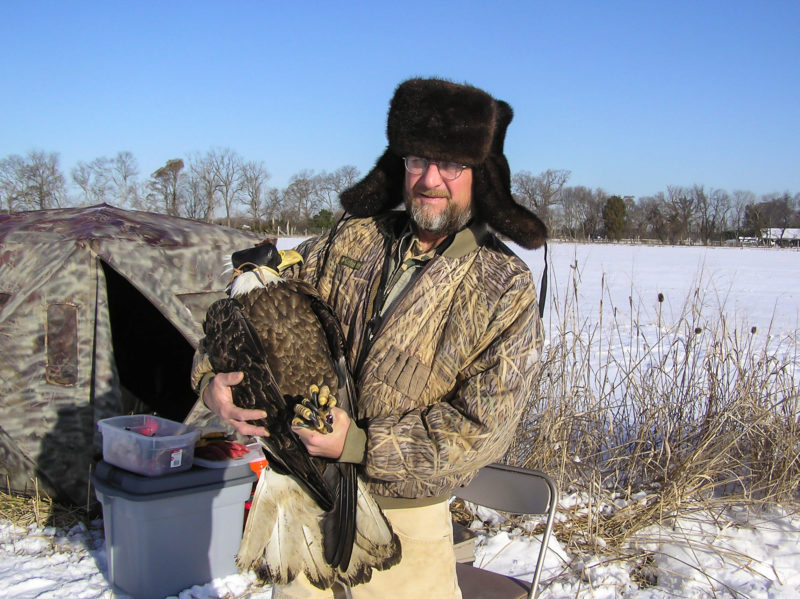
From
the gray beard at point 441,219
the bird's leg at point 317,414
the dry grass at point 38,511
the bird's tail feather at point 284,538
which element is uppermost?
the gray beard at point 441,219

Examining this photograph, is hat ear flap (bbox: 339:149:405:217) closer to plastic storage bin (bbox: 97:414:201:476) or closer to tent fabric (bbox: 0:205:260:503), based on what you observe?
plastic storage bin (bbox: 97:414:201:476)

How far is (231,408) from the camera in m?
2.21

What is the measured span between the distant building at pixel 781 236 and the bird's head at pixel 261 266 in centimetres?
6620

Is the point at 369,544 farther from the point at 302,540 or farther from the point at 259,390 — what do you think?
the point at 259,390

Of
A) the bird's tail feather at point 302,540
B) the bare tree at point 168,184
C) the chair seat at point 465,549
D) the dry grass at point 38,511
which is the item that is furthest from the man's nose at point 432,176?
the bare tree at point 168,184

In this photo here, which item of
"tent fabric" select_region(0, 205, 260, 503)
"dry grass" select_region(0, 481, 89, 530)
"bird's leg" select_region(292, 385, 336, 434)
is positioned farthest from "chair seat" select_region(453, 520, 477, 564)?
"dry grass" select_region(0, 481, 89, 530)

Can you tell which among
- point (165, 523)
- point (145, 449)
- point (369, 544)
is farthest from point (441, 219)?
point (165, 523)

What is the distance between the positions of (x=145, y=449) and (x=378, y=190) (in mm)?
2072

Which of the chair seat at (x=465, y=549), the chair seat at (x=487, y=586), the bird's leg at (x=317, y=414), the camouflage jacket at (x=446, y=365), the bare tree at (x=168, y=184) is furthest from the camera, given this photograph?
the bare tree at (x=168, y=184)

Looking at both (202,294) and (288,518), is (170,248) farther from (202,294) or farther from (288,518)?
(288,518)

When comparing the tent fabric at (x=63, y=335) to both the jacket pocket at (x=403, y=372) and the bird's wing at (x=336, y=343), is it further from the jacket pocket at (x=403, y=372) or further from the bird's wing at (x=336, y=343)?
the jacket pocket at (x=403, y=372)

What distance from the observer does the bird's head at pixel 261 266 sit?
2.51m

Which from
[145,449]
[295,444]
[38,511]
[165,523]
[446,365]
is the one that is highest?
Answer: [446,365]

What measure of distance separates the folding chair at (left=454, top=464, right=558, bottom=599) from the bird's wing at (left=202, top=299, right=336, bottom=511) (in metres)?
0.83
